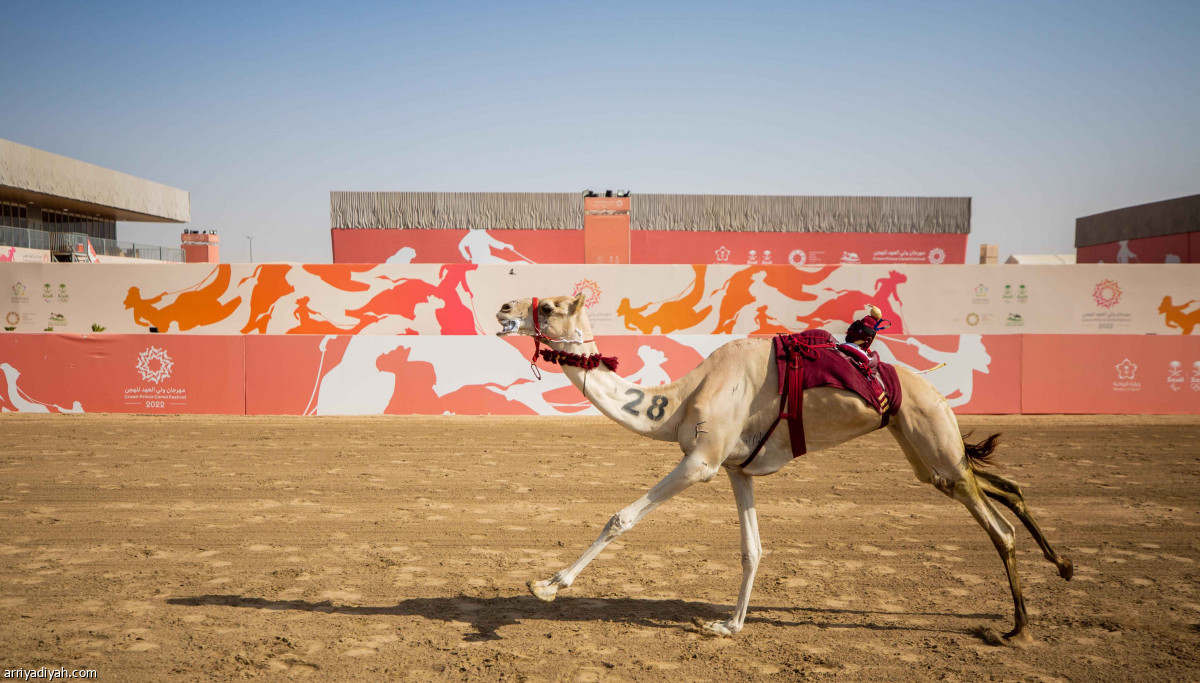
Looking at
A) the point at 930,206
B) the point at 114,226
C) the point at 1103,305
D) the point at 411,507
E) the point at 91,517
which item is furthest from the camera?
the point at 114,226

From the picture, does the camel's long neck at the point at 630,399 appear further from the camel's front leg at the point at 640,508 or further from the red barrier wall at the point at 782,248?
the red barrier wall at the point at 782,248

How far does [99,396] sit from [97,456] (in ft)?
14.8

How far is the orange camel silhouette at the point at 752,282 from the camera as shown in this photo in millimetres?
21797

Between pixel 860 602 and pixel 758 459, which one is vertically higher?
pixel 758 459

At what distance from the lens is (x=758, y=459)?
5.16 meters

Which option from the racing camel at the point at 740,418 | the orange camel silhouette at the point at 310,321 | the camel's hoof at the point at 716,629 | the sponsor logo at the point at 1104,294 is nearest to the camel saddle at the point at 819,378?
the racing camel at the point at 740,418

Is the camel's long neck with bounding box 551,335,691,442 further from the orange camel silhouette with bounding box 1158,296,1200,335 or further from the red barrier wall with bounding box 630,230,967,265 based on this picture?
the red barrier wall with bounding box 630,230,967,265

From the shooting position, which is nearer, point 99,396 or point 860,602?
point 860,602

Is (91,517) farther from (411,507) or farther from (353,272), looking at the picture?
(353,272)

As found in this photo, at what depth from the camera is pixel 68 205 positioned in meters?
41.5

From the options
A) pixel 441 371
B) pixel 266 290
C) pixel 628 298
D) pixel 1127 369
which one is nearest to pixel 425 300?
pixel 266 290

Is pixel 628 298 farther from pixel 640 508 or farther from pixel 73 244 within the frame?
pixel 73 244

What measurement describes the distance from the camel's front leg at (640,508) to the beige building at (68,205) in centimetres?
3643

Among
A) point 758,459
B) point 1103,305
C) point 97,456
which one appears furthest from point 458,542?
point 1103,305
